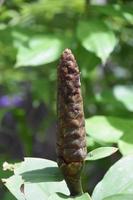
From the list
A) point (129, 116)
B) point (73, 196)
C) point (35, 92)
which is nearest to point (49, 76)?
point (35, 92)

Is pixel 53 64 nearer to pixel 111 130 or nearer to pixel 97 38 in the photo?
pixel 97 38

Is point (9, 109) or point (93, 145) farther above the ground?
point (93, 145)

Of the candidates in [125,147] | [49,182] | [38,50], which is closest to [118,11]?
[38,50]

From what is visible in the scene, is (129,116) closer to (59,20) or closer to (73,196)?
(59,20)

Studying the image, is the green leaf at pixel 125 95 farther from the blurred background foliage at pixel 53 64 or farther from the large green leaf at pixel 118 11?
the large green leaf at pixel 118 11

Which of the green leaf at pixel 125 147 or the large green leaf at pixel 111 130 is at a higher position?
the green leaf at pixel 125 147

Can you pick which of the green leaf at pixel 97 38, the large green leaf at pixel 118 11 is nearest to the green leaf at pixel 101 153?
the green leaf at pixel 97 38
